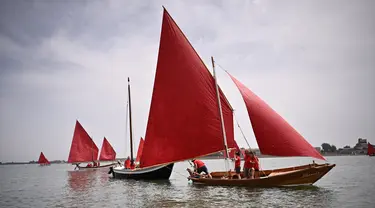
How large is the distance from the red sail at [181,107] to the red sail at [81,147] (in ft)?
153

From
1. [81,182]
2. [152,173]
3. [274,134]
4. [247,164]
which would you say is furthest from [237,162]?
[81,182]

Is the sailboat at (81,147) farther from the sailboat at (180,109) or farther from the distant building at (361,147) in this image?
the distant building at (361,147)

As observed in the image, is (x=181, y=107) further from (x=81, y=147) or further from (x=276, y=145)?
(x=81, y=147)

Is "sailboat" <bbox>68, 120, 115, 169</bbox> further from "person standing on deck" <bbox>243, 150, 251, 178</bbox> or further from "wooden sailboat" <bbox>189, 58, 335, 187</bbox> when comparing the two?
"person standing on deck" <bbox>243, 150, 251, 178</bbox>

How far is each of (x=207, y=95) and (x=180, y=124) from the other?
8.63 feet

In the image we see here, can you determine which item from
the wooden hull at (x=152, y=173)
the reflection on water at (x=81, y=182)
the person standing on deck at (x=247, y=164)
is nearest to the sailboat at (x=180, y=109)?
the person standing on deck at (x=247, y=164)

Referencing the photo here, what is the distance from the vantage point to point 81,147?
2530 inches

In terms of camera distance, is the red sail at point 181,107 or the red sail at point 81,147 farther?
the red sail at point 81,147

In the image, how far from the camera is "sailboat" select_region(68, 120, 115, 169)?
6353 centimetres

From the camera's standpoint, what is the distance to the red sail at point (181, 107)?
19.4 metres

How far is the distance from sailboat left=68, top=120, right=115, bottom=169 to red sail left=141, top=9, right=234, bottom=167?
153 ft

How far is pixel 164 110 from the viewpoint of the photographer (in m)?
20.7

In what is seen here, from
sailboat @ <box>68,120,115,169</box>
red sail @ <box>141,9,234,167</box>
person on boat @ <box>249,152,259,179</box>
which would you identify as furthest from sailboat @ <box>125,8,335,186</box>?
sailboat @ <box>68,120,115,169</box>

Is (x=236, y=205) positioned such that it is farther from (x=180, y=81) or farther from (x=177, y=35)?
(x=177, y=35)
